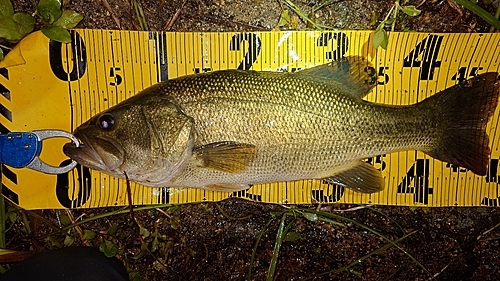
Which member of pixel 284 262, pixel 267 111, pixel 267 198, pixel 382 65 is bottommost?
pixel 284 262

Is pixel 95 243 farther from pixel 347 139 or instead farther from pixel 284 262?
pixel 347 139

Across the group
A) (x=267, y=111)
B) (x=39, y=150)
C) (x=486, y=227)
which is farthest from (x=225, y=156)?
(x=486, y=227)

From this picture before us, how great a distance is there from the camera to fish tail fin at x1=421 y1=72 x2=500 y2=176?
7.37 ft

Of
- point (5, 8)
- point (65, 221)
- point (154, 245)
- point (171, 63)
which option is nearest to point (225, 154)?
point (171, 63)

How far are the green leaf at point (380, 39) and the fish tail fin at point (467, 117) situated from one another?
44cm

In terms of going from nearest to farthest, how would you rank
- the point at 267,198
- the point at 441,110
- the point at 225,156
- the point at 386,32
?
the point at 225,156
the point at 441,110
the point at 386,32
the point at 267,198

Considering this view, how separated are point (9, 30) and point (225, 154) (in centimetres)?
162

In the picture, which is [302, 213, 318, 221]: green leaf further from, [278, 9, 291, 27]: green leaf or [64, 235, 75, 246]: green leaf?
[64, 235, 75, 246]: green leaf

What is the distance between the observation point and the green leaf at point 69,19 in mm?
2447

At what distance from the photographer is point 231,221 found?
2.74 metres

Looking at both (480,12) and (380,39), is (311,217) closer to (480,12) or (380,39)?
(380,39)

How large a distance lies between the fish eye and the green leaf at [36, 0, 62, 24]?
847mm

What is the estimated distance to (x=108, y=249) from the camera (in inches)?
98.7

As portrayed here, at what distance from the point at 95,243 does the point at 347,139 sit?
1.89 m
